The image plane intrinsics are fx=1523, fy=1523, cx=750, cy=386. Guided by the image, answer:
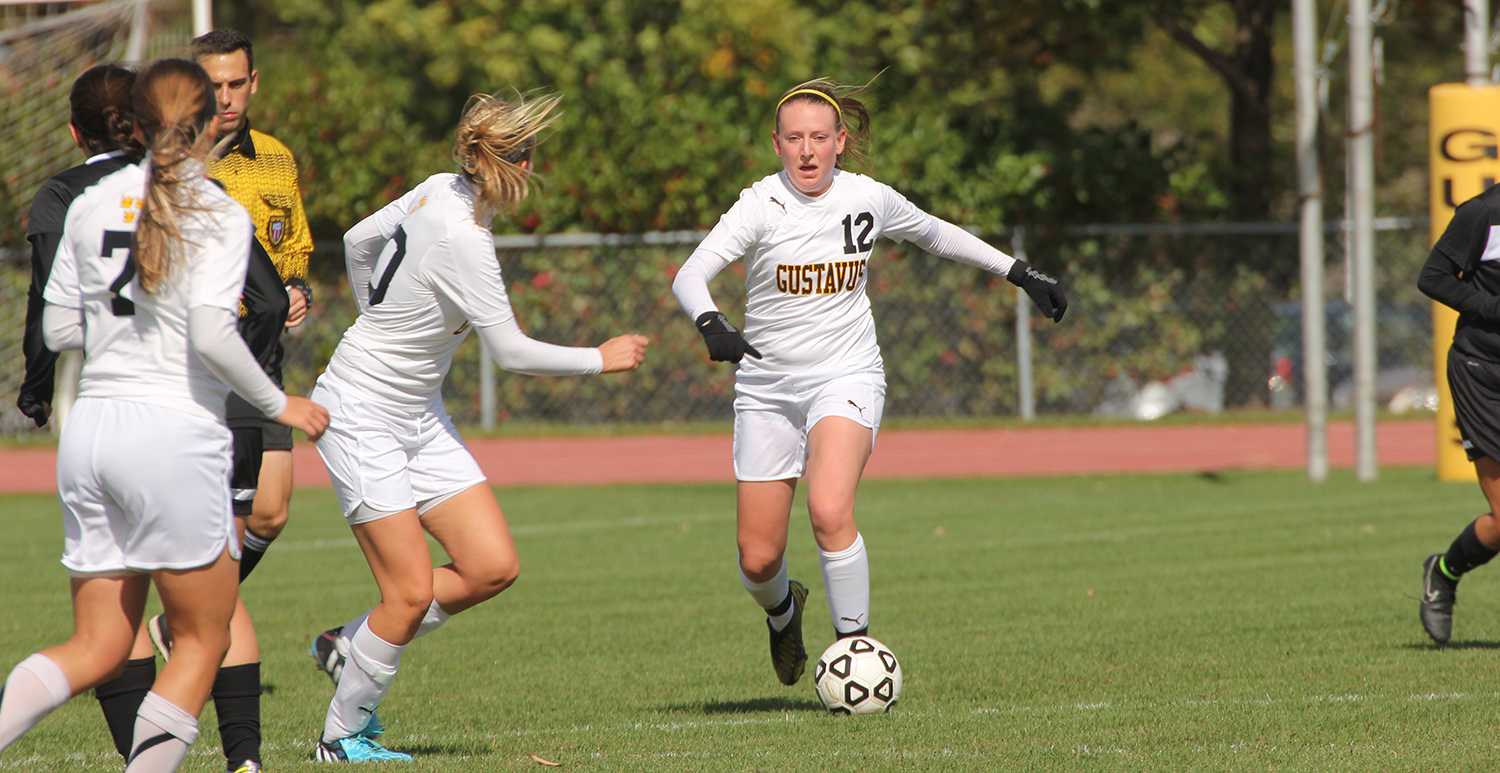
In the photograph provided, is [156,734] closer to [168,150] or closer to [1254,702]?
[168,150]

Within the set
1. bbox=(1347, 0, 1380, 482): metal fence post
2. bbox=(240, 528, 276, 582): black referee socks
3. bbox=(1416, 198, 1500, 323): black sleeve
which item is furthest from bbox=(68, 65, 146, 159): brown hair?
bbox=(1347, 0, 1380, 482): metal fence post

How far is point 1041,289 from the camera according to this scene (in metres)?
5.87

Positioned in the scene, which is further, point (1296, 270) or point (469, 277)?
point (1296, 270)

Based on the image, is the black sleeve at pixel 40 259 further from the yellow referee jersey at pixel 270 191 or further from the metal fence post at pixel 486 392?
the metal fence post at pixel 486 392

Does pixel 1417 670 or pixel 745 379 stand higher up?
pixel 745 379

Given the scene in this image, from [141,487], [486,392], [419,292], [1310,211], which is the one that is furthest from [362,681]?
[486,392]

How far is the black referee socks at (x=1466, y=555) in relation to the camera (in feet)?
20.5

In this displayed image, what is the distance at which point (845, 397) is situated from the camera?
18.4ft

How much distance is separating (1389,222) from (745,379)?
45.1ft

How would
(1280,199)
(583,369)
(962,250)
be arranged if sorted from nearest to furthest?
(583,369) → (962,250) → (1280,199)

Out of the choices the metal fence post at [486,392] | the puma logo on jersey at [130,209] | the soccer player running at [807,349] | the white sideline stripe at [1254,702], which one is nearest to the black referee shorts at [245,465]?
the puma logo on jersey at [130,209]

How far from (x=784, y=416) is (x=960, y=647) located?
5.07 ft

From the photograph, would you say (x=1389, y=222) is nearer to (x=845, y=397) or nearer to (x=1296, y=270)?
(x=1296, y=270)

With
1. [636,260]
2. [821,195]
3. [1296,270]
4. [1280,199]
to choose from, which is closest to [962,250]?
[821,195]
